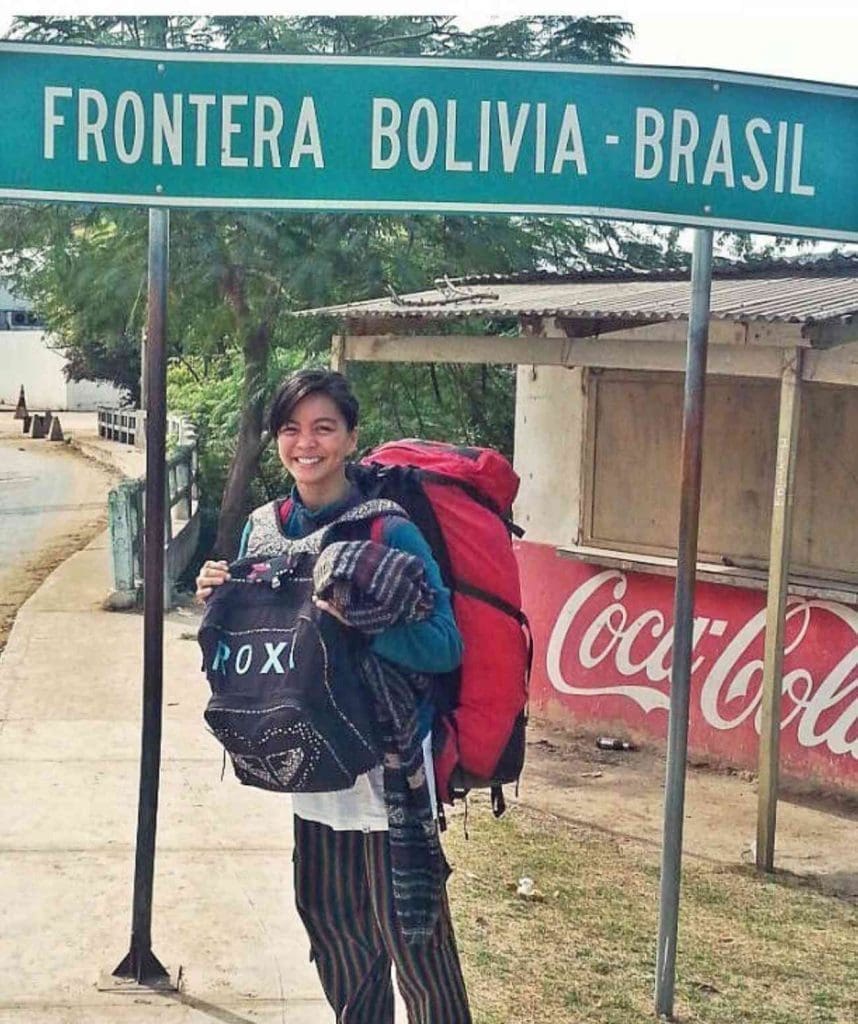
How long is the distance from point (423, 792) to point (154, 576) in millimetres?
1162

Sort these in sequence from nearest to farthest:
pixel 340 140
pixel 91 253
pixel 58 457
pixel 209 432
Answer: pixel 340 140 < pixel 91 253 < pixel 209 432 < pixel 58 457

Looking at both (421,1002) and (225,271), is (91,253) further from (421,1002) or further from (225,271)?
(421,1002)

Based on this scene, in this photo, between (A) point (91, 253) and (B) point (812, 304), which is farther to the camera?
(A) point (91, 253)

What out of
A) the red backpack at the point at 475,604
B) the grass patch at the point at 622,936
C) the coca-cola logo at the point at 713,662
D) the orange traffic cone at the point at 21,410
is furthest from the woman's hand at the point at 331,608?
the orange traffic cone at the point at 21,410

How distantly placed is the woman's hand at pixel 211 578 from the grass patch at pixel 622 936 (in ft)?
5.34

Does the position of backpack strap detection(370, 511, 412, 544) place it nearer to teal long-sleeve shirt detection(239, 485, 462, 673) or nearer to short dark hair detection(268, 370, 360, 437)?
teal long-sleeve shirt detection(239, 485, 462, 673)

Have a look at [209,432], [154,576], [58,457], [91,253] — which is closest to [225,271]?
[91,253]

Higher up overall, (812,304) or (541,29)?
(541,29)

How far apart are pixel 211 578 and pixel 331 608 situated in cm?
32

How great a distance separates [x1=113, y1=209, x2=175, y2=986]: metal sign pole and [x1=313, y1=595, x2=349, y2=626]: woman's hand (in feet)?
3.23

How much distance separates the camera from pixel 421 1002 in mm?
3023

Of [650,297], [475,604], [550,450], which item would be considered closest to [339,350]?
[550,450]

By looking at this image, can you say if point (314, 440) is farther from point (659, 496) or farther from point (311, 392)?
point (659, 496)

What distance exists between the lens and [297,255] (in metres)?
11.1
